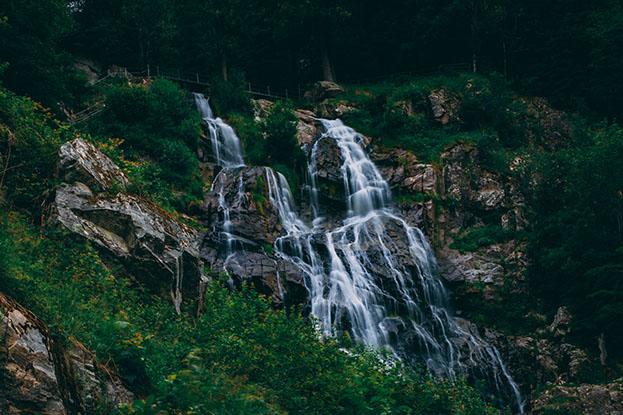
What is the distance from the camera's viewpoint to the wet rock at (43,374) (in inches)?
357

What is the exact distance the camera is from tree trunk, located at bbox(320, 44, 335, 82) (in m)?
43.4

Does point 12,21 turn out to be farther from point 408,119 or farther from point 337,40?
point 337,40

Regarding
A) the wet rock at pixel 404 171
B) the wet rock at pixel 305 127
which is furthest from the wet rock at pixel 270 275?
the wet rock at pixel 305 127

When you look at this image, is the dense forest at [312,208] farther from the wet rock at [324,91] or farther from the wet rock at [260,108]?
the wet rock at [260,108]

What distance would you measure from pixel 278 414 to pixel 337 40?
36.3 metres

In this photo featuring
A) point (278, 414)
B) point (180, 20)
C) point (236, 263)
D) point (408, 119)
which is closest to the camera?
point (278, 414)

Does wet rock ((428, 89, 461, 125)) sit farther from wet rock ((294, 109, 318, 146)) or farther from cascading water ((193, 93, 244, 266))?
cascading water ((193, 93, 244, 266))

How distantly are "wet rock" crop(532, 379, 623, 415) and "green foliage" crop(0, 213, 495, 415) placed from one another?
624 centimetres

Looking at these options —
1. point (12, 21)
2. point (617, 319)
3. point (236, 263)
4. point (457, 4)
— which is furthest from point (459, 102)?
point (12, 21)

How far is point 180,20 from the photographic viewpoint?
43.0m

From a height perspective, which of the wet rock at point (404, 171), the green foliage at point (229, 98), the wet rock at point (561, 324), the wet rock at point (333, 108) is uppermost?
the green foliage at point (229, 98)

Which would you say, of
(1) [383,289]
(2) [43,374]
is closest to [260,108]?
(1) [383,289]

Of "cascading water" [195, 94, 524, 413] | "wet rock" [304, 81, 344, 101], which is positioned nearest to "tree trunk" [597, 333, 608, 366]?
"cascading water" [195, 94, 524, 413]

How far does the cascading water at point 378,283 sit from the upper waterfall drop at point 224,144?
2261mm
